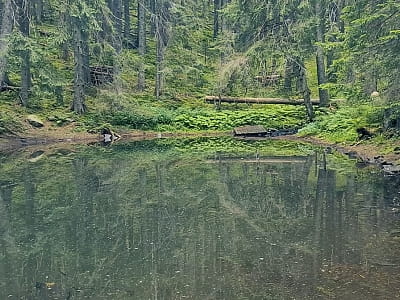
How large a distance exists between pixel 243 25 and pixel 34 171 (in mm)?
15946

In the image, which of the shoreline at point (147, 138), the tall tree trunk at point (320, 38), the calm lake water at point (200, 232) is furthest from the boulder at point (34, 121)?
the tall tree trunk at point (320, 38)

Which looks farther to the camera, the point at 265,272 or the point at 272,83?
the point at 272,83

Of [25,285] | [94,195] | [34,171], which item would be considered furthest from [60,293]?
[34,171]

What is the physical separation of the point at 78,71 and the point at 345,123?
1232 centimetres

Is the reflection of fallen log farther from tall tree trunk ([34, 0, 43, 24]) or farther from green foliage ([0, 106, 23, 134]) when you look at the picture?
tall tree trunk ([34, 0, 43, 24])

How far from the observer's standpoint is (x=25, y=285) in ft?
18.5

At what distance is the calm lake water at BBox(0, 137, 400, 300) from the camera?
559 cm

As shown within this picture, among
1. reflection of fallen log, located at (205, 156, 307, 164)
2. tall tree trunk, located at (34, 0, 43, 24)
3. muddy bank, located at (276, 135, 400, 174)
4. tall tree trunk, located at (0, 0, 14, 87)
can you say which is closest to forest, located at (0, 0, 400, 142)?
tall tree trunk, located at (0, 0, 14, 87)

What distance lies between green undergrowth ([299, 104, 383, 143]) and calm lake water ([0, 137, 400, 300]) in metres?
2.98

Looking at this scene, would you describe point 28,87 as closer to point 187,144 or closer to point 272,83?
point 187,144

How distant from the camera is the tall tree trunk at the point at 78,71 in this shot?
2348cm

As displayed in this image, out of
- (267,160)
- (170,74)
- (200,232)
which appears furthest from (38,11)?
(200,232)

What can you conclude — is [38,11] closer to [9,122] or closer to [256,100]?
[9,122]

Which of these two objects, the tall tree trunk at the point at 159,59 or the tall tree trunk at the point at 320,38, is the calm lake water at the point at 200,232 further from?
the tall tree trunk at the point at 159,59
